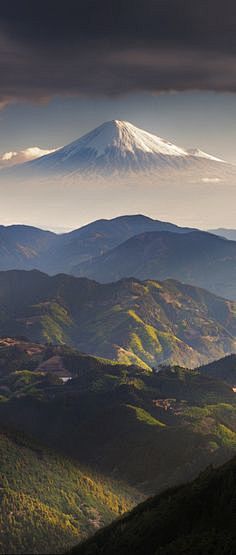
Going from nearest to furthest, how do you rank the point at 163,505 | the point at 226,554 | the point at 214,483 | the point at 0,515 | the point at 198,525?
1. the point at 226,554
2. the point at 198,525
3. the point at 214,483
4. the point at 163,505
5. the point at 0,515

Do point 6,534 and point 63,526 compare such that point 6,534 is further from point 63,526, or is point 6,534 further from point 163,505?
point 163,505

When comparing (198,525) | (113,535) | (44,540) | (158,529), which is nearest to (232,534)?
(198,525)

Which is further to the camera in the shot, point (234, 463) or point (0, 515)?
point (0, 515)

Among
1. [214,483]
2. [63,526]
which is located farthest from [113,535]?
[63,526]

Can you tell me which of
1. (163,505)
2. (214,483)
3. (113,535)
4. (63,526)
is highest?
(214,483)

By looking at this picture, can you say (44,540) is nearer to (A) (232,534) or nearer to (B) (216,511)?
(B) (216,511)

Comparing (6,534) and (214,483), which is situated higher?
(214,483)

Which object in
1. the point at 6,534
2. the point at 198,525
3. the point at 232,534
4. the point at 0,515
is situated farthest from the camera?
the point at 0,515
